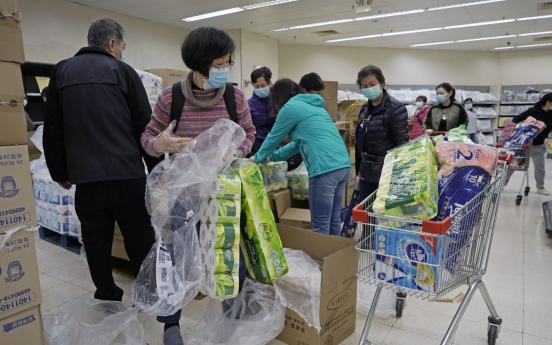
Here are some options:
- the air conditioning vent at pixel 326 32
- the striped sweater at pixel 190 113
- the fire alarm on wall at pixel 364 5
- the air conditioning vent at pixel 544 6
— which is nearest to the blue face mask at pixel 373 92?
the striped sweater at pixel 190 113

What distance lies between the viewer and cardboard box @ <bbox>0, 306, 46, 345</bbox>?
4.76ft

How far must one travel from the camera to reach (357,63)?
460 inches

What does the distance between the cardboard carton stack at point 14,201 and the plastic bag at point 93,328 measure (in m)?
0.22

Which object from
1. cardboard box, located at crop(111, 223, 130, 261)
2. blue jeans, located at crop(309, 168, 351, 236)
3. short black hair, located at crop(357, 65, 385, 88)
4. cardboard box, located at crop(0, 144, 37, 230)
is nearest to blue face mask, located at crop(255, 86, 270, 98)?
short black hair, located at crop(357, 65, 385, 88)

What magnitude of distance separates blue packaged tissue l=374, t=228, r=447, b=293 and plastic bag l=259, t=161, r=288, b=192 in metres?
1.71

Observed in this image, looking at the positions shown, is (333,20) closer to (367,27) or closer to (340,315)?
(367,27)

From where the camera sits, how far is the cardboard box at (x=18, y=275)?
56.3 inches

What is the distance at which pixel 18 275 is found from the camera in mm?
1474

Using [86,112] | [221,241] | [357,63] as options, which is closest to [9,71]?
[86,112]

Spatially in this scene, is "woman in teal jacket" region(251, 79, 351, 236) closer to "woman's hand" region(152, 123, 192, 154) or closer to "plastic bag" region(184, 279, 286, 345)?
"plastic bag" region(184, 279, 286, 345)

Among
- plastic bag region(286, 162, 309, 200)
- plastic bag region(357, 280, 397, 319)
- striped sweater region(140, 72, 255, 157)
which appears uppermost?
striped sweater region(140, 72, 255, 157)

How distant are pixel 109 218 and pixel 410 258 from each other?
4.54 ft

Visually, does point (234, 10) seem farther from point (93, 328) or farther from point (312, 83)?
point (93, 328)

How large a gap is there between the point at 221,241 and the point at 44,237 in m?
3.04
